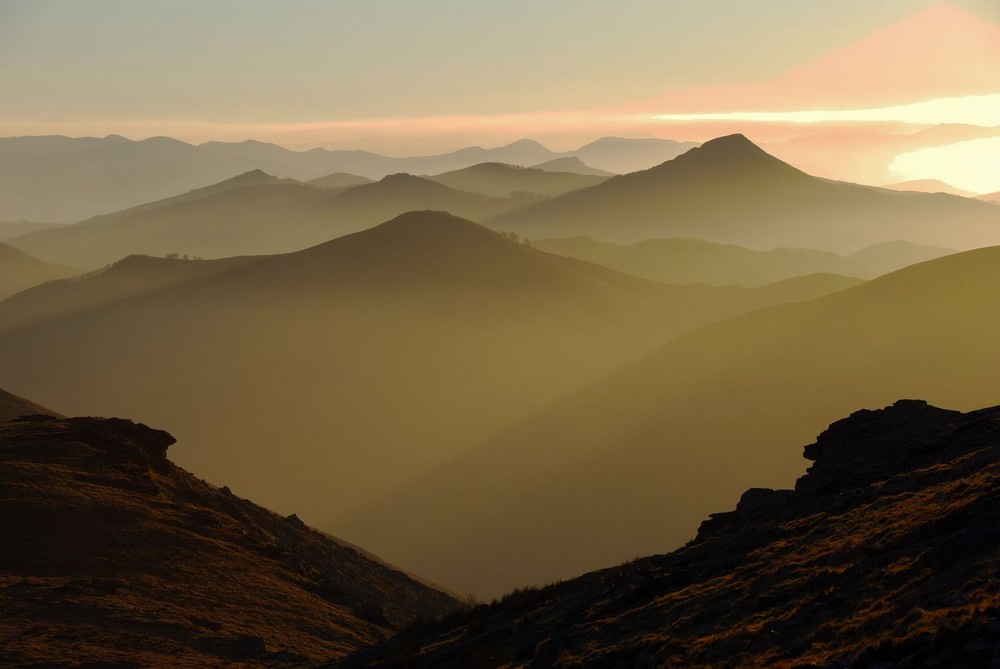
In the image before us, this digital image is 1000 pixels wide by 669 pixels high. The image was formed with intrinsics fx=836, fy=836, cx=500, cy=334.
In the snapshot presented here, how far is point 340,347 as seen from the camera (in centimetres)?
15350

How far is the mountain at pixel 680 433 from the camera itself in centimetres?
8219

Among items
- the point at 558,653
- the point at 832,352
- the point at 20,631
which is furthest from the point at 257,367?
the point at 558,653

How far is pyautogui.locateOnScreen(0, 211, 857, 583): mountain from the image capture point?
4820 inches

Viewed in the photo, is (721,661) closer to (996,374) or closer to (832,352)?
(996,374)

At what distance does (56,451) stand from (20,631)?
14414 millimetres

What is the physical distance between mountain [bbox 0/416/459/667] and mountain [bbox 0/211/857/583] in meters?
59.7

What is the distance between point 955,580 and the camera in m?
12.9

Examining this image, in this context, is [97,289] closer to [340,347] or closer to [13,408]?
[340,347]

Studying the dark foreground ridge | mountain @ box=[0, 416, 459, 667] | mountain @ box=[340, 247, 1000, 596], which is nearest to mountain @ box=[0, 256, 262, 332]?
mountain @ box=[340, 247, 1000, 596]

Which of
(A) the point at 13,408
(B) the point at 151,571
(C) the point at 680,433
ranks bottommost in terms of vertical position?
(B) the point at 151,571

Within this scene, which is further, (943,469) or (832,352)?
(832,352)

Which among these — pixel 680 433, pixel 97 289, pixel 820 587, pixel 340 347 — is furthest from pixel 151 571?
pixel 97 289

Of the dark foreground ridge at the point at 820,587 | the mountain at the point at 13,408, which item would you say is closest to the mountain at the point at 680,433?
the mountain at the point at 13,408

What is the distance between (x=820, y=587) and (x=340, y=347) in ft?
469
